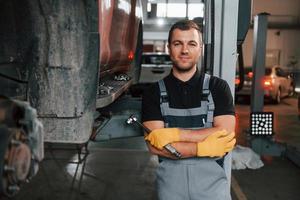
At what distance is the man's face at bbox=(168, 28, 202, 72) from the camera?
9.04 feet

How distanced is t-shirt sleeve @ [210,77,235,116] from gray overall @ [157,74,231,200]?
32 millimetres

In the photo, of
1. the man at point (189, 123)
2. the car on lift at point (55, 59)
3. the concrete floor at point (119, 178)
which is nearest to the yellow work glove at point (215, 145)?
the man at point (189, 123)

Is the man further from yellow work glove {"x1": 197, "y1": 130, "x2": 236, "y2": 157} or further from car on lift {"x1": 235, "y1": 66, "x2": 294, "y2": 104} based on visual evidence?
car on lift {"x1": 235, "y1": 66, "x2": 294, "y2": 104}

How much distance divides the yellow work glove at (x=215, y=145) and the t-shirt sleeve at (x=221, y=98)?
0.14m

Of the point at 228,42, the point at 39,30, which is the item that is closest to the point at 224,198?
the point at 228,42

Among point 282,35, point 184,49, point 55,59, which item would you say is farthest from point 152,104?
point 282,35

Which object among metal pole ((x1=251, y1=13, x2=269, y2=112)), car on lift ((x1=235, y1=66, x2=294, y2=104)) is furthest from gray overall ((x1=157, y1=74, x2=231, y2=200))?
car on lift ((x1=235, y1=66, x2=294, y2=104))

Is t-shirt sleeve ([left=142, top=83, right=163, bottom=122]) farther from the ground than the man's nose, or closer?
closer

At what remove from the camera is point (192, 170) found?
273 cm

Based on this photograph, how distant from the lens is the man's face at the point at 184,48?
108 inches

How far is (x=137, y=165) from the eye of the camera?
6.66 metres

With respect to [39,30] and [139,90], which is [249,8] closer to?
[39,30]

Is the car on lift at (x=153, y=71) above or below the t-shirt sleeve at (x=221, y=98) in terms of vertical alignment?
below

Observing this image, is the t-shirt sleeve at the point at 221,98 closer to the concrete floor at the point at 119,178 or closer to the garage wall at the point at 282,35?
the concrete floor at the point at 119,178
